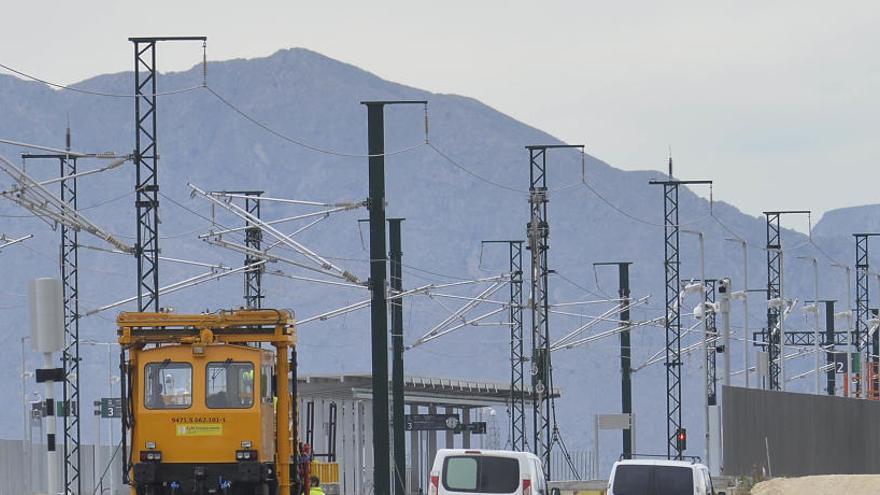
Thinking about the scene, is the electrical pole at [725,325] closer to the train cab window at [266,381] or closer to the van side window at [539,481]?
the van side window at [539,481]

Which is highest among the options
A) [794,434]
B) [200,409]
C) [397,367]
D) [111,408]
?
[397,367]

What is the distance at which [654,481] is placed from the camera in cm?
3103

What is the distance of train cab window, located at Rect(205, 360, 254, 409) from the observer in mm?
26281

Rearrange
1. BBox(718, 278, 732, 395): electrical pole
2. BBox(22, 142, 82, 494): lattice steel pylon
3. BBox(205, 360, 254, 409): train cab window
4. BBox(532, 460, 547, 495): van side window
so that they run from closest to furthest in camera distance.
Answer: BBox(205, 360, 254, 409): train cab window, BBox(532, 460, 547, 495): van side window, BBox(22, 142, 82, 494): lattice steel pylon, BBox(718, 278, 732, 395): electrical pole

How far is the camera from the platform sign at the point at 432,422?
8100 cm

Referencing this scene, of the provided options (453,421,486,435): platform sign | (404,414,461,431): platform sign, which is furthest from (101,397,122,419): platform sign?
(453,421,486,435): platform sign

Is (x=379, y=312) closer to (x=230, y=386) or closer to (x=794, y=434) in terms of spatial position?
(x=794, y=434)

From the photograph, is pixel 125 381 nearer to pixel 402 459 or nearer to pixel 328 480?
pixel 328 480

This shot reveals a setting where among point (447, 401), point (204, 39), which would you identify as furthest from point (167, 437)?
point (447, 401)

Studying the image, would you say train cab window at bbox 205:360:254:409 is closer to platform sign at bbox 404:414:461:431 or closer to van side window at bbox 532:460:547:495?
van side window at bbox 532:460:547:495

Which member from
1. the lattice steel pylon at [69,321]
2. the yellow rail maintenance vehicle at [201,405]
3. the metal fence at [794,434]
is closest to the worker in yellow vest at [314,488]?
the yellow rail maintenance vehicle at [201,405]

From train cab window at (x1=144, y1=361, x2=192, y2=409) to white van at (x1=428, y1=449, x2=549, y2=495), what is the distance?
4971mm

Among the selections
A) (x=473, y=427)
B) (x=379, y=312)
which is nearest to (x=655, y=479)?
(x=379, y=312)

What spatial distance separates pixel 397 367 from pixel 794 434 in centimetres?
1344
